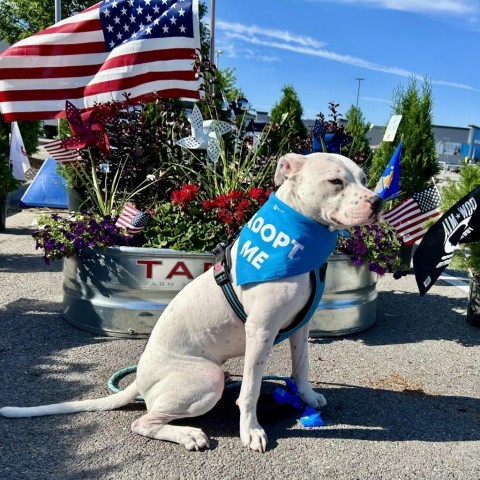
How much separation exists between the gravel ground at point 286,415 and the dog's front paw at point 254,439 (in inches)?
1.6

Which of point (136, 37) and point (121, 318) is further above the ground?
point (136, 37)

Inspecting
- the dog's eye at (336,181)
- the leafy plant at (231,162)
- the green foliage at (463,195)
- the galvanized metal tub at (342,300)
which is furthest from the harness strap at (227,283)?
the green foliage at (463,195)

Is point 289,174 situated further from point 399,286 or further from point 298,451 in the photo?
point 399,286

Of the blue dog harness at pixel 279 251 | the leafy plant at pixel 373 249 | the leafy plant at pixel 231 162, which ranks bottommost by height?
the leafy plant at pixel 373 249

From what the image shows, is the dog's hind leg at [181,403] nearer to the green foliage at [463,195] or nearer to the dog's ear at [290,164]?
the dog's ear at [290,164]

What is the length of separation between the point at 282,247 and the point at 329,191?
0.38 metres

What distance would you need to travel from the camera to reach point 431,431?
3152 millimetres

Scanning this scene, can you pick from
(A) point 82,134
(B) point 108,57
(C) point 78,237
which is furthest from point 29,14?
(C) point 78,237

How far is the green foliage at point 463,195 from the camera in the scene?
17.1ft

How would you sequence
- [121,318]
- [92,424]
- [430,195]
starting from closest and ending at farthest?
[92,424]
[121,318]
[430,195]

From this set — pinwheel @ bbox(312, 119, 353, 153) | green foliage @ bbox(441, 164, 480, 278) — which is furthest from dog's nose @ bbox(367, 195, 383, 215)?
green foliage @ bbox(441, 164, 480, 278)

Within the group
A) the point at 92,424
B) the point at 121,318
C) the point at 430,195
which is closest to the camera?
the point at 92,424

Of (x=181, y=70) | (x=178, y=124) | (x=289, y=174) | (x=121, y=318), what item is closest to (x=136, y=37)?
(x=181, y=70)

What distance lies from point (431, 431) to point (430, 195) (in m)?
2.67
